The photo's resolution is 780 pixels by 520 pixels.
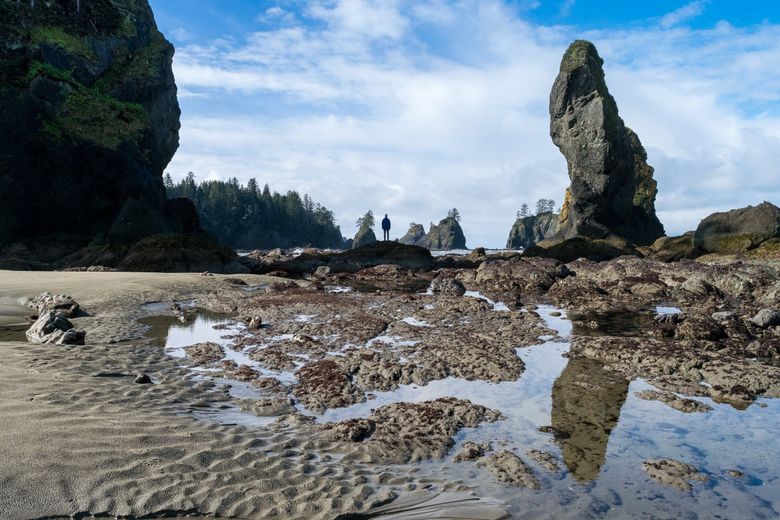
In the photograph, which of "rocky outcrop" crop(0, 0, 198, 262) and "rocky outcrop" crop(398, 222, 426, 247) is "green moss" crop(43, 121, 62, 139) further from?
"rocky outcrop" crop(398, 222, 426, 247)

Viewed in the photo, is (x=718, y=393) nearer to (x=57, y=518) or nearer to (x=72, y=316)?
(x=57, y=518)

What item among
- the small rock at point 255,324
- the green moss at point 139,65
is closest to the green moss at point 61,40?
the green moss at point 139,65

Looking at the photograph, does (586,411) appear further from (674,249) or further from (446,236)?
(446,236)

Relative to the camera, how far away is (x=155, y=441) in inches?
208

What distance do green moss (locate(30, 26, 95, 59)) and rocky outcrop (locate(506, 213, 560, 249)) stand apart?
11581cm

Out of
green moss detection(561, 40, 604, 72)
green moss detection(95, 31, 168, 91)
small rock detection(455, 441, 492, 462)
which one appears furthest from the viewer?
green moss detection(561, 40, 604, 72)

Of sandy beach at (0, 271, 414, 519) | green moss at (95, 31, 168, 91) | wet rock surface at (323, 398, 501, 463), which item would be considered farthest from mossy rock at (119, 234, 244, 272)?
wet rock surface at (323, 398, 501, 463)

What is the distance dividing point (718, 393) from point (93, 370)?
34.4ft

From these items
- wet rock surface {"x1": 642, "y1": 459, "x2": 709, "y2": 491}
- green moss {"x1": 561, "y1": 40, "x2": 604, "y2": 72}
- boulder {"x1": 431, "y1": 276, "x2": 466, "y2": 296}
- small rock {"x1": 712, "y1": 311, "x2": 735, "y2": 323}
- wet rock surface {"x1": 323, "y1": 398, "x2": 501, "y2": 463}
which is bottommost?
wet rock surface {"x1": 642, "y1": 459, "x2": 709, "y2": 491}

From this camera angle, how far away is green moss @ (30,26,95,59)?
39.1 meters

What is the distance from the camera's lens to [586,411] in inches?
283

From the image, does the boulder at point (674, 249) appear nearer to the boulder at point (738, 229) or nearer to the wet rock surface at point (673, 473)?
the boulder at point (738, 229)

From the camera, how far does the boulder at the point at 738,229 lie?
34312 millimetres

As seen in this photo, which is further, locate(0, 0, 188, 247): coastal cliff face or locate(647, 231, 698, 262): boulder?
locate(0, 0, 188, 247): coastal cliff face
